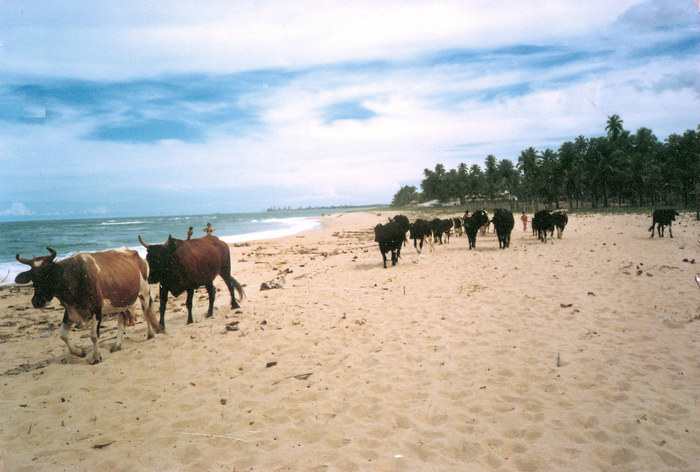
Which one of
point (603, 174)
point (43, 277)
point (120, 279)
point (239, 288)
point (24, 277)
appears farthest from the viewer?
point (603, 174)

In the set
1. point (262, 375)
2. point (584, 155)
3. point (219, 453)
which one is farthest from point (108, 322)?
point (584, 155)

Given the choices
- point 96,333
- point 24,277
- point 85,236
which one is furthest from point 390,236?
point 85,236

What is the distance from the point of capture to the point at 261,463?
336cm

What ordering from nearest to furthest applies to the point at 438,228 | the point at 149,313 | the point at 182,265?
the point at 149,313 → the point at 182,265 → the point at 438,228

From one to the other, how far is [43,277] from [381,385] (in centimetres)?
523

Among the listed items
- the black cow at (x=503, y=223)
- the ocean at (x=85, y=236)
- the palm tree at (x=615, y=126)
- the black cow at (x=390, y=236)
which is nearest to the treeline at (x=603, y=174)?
the palm tree at (x=615, y=126)

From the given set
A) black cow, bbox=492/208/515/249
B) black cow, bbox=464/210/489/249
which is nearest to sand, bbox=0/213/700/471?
black cow, bbox=492/208/515/249

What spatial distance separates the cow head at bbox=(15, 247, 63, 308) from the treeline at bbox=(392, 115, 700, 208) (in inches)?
1703

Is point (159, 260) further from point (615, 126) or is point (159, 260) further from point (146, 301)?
point (615, 126)

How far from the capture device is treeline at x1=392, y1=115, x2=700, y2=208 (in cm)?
4781

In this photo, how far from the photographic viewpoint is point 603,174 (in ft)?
184

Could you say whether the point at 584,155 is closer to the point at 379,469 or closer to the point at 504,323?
the point at 504,323

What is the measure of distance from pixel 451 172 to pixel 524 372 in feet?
379

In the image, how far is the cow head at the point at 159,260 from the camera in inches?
269
